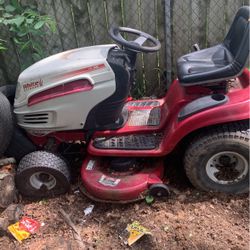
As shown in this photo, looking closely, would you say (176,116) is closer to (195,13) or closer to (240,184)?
(240,184)

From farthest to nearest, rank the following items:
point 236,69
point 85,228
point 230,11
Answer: point 230,11, point 85,228, point 236,69

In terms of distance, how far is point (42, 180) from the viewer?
267 centimetres

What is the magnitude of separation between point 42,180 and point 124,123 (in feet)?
2.28

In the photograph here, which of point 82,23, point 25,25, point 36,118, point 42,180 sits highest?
point 25,25

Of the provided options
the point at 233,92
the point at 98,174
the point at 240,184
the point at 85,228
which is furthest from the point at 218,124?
the point at 85,228

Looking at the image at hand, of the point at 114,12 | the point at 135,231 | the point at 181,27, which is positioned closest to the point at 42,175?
the point at 135,231

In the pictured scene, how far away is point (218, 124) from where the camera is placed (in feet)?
7.74

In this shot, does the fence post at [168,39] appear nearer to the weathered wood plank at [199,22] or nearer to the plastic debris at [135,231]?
the weathered wood plank at [199,22]

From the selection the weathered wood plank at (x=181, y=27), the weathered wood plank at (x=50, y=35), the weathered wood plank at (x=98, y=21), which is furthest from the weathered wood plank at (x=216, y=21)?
the weathered wood plank at (x=50, y=35)

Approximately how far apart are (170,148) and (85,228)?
0.73 m

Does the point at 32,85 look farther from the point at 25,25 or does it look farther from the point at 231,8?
the point at 231,8

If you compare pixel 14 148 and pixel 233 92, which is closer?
pixel 233 92

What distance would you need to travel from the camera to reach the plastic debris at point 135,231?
2.24m

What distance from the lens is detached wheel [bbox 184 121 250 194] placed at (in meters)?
2.29
